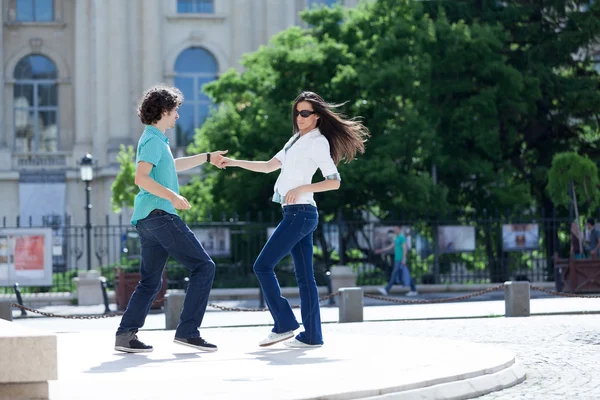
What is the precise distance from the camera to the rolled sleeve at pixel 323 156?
980cm

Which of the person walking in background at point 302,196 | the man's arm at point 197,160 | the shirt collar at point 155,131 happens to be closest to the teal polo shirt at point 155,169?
the shirt collar at point 155,131

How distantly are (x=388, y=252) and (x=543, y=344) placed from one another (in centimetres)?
1499

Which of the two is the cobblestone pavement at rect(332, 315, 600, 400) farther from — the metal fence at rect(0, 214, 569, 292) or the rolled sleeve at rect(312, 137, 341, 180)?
the metal fence at rect(0, 214, 569, 292)

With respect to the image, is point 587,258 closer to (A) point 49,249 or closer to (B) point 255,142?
(B) point 255,142

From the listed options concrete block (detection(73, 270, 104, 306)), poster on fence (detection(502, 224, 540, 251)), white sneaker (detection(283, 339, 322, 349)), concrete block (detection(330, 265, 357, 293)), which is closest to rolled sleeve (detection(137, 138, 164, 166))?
white sneaker (detection(283, 339, 322, 349))

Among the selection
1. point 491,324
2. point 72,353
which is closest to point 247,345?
point 72,353

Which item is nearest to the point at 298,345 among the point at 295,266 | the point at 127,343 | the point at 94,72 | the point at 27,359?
the point at 295,266

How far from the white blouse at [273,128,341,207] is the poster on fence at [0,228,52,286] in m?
15.2

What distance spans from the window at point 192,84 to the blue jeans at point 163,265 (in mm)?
39199

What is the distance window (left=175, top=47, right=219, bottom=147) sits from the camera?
4891cm

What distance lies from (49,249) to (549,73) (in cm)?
1351

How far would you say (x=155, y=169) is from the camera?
950cm

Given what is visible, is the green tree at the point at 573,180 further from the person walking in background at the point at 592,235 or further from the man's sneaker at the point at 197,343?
the man's sneaker at the point at 197,343

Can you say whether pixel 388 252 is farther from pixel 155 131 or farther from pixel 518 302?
pixel 155 131
